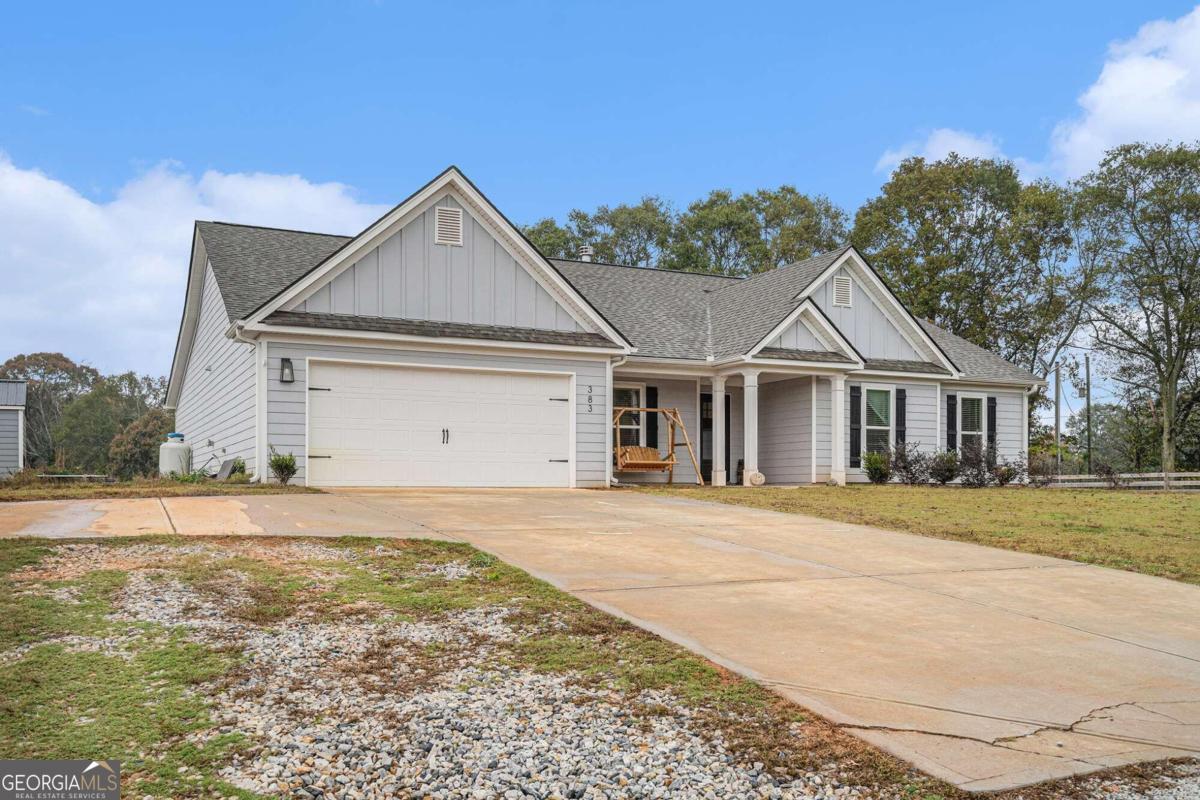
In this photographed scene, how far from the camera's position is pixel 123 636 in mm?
5059

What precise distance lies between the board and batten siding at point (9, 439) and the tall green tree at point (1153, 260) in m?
37.7

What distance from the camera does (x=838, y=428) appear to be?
2031 centimetres

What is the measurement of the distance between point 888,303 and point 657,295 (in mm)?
5530

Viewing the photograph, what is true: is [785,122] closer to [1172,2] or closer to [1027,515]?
[1172,2]

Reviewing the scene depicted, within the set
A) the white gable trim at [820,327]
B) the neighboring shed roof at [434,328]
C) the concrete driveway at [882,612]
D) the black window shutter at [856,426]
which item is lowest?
the concrete driveway at [882,612]

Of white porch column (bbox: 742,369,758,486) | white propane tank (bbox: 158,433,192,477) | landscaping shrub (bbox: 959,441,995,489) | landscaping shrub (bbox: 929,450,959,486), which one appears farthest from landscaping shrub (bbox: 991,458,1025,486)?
white propane tank (bbox: 158,433,192,477)

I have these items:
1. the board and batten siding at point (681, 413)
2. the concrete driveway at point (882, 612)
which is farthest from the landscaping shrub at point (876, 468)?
the concrete driveway at point (882, 612)

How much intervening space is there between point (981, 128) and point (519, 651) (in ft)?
111

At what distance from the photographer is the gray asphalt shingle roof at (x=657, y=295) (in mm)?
18344

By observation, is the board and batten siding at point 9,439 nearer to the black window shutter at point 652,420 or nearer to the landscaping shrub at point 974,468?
the black window shutter at point 652,420

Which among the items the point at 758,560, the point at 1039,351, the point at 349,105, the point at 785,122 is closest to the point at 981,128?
the point at 1039,351

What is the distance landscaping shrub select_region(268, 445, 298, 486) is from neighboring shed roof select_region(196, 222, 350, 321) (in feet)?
8.28

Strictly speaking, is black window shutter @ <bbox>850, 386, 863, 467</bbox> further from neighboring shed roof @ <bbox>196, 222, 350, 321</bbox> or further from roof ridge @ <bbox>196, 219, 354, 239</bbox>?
roof ridge @ <bbox>196, 219, 354, 239</bbox>

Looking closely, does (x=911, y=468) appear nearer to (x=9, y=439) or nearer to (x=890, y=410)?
(x=890, y=410)
